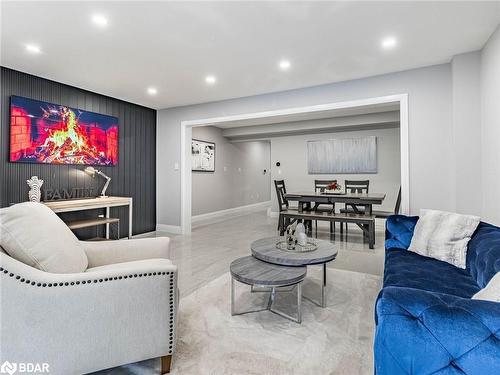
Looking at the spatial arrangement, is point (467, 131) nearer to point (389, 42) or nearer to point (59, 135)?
point (389, 42)

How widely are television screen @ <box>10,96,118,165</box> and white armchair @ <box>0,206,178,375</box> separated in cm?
309

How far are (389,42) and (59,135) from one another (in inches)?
172

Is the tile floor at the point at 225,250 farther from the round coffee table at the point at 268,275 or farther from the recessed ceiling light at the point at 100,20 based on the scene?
the recessed ceiling light at the point at 100,20

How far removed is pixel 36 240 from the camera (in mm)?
1391

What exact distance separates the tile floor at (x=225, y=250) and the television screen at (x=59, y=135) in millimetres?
1871

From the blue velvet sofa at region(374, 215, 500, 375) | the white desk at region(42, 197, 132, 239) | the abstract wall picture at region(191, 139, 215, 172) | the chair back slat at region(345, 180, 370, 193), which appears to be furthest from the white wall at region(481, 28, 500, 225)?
the abstract wall picture at region(191, 139, 215, 172)

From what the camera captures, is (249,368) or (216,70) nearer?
(249,368)

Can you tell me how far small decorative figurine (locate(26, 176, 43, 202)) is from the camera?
351cm

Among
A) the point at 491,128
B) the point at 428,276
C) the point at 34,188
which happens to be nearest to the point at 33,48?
the point at 34,188

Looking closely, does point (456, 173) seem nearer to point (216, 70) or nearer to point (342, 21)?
point (342, 21)

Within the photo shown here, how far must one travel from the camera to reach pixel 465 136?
10.5ft

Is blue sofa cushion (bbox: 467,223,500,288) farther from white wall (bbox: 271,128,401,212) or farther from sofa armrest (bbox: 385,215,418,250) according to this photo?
white wall (bbox: 271,128,401,212)

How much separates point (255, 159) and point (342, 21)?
734cm

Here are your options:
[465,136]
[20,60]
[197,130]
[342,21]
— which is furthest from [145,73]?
[465,136]
